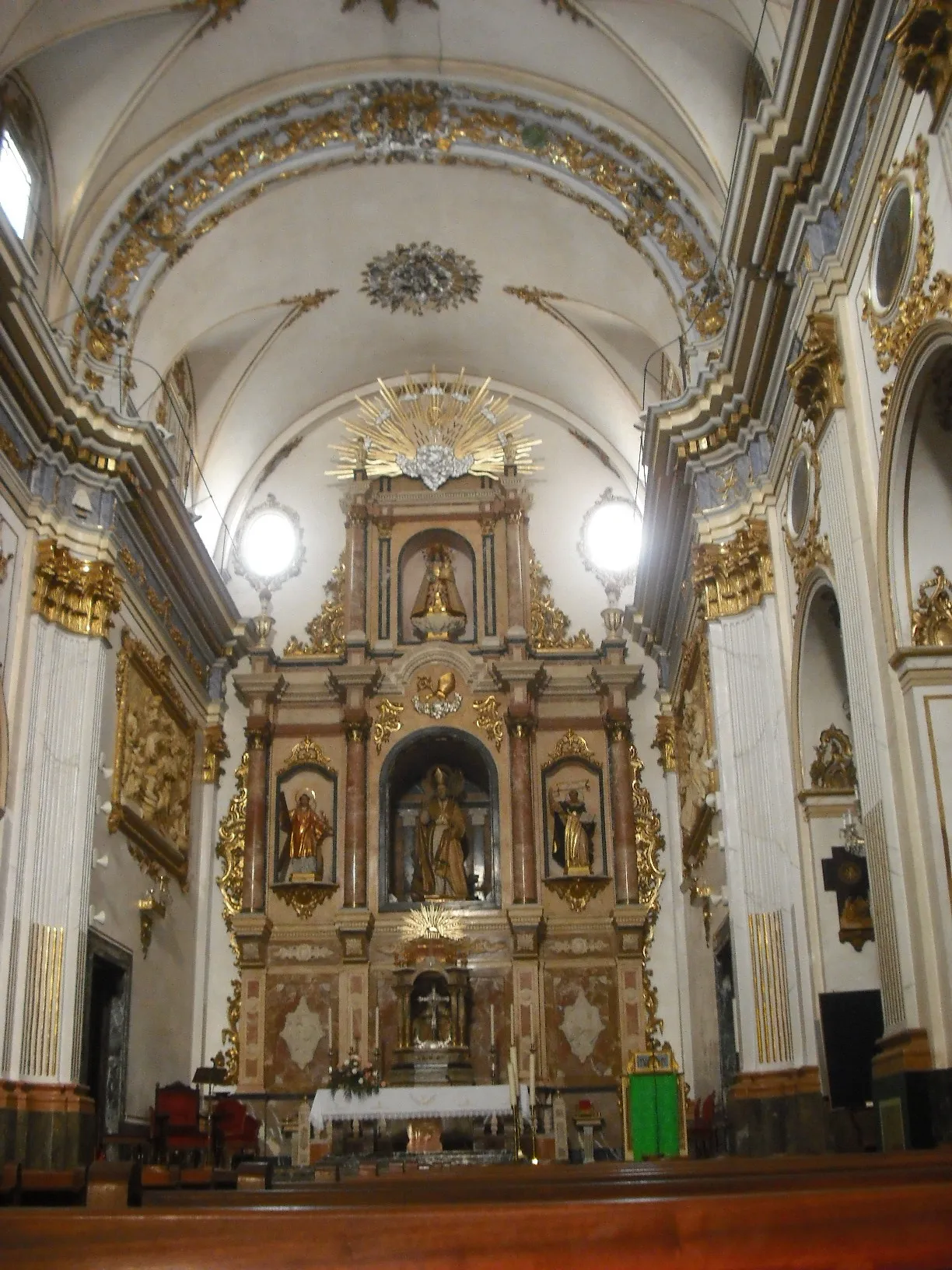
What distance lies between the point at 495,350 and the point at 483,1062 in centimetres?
974

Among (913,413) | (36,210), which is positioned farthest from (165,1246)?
(36,210)

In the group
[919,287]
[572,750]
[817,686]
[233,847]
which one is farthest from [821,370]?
[233,847]

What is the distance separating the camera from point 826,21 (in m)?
8.39

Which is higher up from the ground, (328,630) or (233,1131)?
(328,630)

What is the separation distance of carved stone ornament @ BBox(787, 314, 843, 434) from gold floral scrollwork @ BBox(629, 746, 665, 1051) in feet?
28.5

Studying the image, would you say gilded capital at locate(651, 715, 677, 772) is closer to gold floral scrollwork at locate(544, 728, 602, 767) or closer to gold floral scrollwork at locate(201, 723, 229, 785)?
gold floral scrollwork at locate(544, 728, 602, 767)

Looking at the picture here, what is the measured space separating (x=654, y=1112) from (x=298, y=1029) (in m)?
5.28

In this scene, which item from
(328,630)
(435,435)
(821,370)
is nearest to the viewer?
(821,370)

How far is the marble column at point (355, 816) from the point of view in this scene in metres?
16.5

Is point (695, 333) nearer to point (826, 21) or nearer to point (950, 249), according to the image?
point (826, 21)

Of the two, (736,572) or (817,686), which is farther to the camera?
(736,572)

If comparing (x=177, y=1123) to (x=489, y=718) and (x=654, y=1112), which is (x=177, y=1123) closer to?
(x=654, y=1112)

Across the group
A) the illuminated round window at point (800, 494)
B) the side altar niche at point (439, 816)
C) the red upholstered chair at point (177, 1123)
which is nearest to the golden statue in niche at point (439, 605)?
the side altar niche at point (439, 816)

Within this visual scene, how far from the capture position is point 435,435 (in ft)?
62.7
